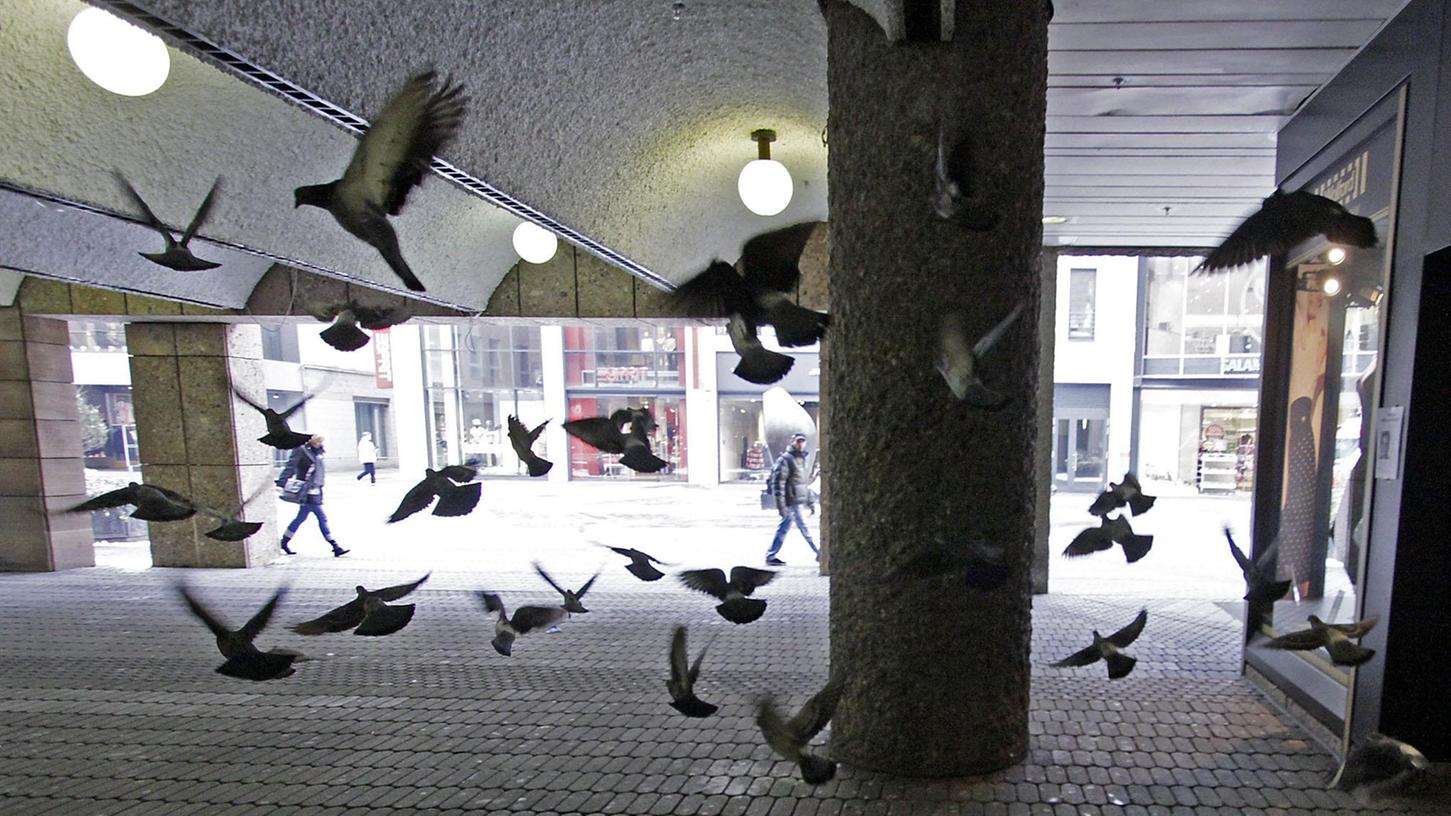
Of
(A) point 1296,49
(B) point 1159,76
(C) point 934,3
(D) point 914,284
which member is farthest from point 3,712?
(A) point 1296,49

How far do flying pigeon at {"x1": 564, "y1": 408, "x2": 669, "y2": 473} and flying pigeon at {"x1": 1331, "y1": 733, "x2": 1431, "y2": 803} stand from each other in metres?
3.22

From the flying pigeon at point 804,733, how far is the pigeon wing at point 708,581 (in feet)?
2.45

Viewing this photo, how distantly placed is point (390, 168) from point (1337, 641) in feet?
13.1

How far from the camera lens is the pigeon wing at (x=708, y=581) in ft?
10.3

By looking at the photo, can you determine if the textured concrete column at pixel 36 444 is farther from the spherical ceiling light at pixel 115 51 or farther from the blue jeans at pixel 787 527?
the blue jeans at pixel 787 527

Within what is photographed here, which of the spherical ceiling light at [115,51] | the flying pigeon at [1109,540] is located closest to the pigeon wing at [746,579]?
the flying pigeon at [1109,540]

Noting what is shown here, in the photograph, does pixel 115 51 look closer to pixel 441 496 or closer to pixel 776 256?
pixel 441 496

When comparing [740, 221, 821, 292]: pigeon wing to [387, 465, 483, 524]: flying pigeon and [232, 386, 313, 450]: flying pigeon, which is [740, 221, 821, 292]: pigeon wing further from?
[232, 386, 313, 450]: flying pigeon

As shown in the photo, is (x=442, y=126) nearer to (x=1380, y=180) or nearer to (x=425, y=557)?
(x=1380, y=180)

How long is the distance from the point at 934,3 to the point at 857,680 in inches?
108

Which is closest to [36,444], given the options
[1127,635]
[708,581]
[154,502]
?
[154,502]

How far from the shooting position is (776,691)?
3.94 meters

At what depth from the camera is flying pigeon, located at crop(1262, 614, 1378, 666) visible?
2531mm

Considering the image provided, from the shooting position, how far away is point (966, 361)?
7.51ft
